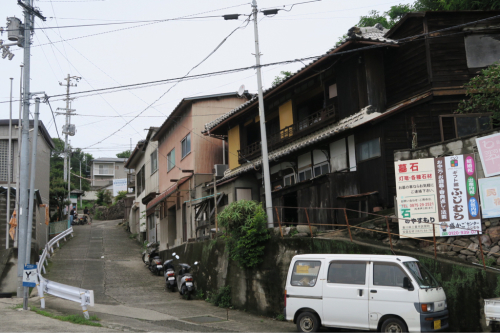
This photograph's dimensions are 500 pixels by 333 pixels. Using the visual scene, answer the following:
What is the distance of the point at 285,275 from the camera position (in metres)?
13.9

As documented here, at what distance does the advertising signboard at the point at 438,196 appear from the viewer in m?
11.7

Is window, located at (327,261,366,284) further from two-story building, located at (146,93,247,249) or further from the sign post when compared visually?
two-story building, located at (146,93,247,249)

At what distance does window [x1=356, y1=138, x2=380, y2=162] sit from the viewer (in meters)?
15.5

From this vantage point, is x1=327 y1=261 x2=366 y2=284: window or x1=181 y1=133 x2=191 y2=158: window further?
x1=181 y1=133 x2=191 y2=158: window

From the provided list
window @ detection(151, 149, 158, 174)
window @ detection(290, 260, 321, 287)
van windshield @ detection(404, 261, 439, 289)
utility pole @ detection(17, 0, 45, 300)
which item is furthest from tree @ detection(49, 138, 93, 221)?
van windshield @ detection(404, 261, 439, 289)

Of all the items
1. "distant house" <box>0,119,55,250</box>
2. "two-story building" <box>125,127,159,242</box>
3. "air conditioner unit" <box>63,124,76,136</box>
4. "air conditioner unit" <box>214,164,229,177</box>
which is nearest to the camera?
"distant house" <box>0,119,55,250</box>

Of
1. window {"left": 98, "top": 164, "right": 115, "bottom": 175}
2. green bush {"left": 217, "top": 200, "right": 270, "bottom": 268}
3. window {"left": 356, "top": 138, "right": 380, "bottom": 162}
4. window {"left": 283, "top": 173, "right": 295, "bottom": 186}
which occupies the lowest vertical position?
green bush {"left": 217, "top": 200, "right": 270, "bottom": 268}

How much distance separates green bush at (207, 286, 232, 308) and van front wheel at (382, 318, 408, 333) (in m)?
7.04

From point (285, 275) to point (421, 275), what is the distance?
4728 millimetres

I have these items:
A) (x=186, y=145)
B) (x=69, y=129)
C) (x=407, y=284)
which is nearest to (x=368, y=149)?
(x=407, y=284)

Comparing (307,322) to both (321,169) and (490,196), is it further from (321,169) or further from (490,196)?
(321,169)

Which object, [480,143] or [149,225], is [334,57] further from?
[149,225]

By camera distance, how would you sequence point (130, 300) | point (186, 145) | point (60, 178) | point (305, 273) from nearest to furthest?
point (305, 273) < point (130, 300) < point (186, 145) < point (60, 178)

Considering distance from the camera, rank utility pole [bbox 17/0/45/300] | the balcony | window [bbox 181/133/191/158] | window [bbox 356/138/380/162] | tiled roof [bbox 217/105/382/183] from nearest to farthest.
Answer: window [bbox 356/138/380/162] → tiled roof [bbox 217/105/382/183] → utility pole [bbox 17/0/45/300] → the balcony → window [bbox 181/133/191/158]
